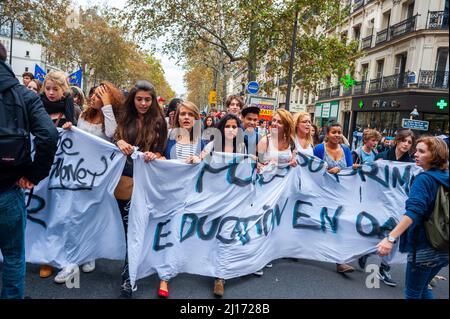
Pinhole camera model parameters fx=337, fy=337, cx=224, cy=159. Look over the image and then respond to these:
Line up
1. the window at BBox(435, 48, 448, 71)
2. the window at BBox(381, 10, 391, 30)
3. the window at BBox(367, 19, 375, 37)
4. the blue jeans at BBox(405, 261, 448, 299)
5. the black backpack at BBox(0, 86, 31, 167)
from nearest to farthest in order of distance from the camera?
the black backpack at BBox(0, 86, 31, 167) < the blue jeans at BBox(405, 261, 448, 299) < the window at BBox(435, 48, 448, 71) < the window at BBox(381, 10, 391, 30) < the window at BBox(367, 19, 375, 37)

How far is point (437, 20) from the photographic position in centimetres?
1916

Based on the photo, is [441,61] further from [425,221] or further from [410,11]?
[425,221]

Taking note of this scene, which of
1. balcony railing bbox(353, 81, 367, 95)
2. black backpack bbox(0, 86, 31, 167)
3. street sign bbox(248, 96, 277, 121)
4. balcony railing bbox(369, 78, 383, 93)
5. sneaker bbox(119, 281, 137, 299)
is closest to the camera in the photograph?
black backpack bbox(0, 86, 31, 167)

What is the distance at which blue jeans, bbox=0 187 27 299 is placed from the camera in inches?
91.0

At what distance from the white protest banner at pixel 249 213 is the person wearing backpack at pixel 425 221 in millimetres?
1279

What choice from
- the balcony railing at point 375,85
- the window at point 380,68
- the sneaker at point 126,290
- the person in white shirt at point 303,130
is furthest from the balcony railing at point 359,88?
the sneaker at point 126,290

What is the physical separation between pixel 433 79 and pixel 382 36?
243 inches

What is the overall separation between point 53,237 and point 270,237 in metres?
2.24

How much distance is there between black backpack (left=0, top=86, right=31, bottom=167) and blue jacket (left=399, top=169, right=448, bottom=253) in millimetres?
2709

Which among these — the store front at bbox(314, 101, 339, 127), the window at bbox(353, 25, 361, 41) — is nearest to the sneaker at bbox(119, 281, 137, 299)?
the store front at bbox(314, 101, 339, 127)

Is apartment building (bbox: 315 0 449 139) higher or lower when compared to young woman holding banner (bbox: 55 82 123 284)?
higher

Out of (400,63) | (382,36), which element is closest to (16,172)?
(400,63)

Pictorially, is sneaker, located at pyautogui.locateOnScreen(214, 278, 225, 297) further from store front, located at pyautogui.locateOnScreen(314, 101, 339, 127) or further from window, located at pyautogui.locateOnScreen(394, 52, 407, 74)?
store front, located at pyautogui.locateOnScreen(314, 101, 339, 127)

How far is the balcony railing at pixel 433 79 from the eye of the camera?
19484mm
